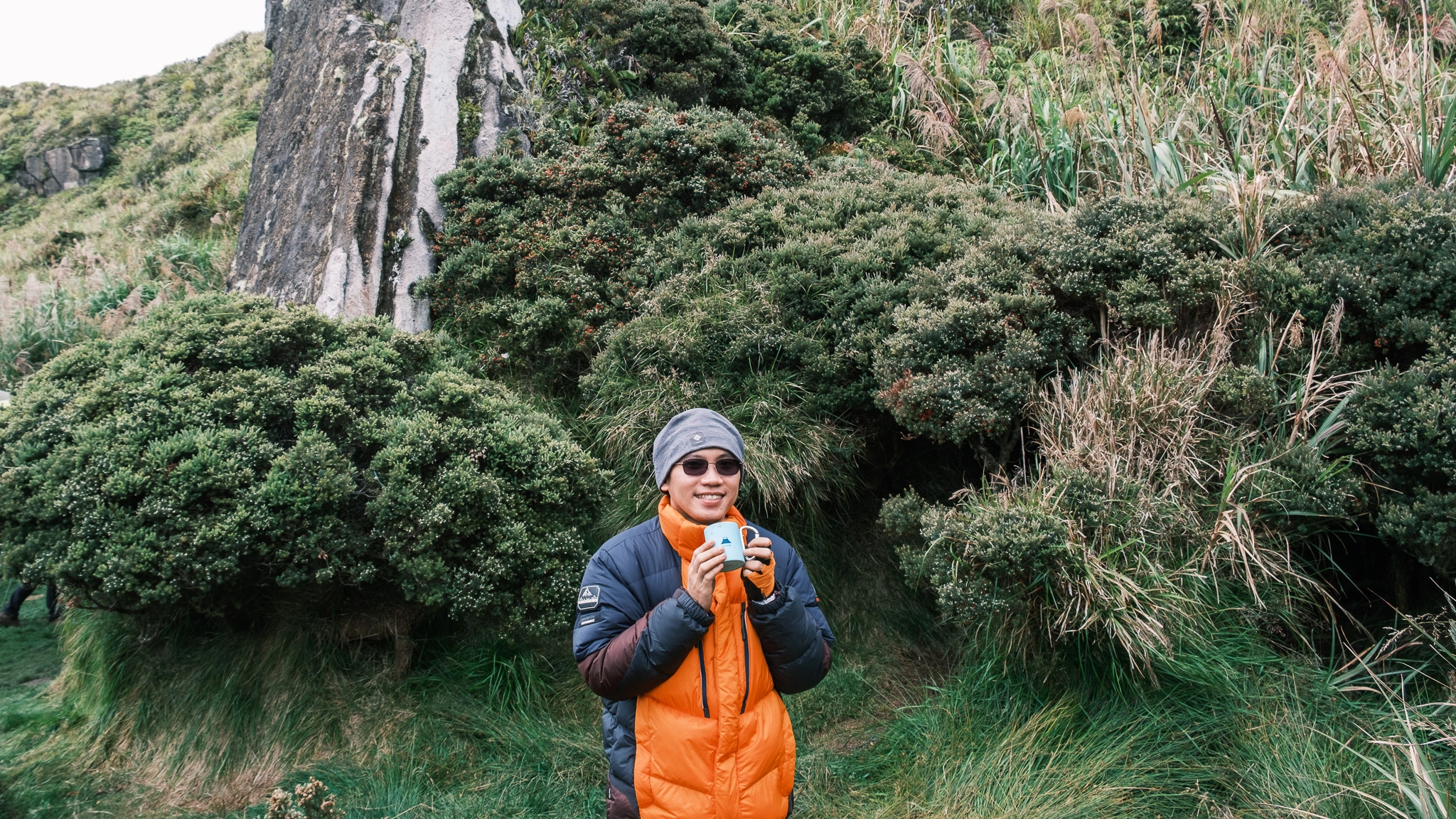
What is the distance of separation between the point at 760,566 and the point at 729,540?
13 cm

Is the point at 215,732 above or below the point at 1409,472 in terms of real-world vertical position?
below

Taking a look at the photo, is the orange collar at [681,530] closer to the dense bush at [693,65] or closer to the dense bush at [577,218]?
the dense bush at [577,218]

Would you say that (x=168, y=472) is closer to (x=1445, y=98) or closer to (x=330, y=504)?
(x=330, y=504)

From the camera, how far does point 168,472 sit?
12.8ft

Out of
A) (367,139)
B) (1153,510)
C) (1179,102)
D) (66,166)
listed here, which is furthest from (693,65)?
(66,166)

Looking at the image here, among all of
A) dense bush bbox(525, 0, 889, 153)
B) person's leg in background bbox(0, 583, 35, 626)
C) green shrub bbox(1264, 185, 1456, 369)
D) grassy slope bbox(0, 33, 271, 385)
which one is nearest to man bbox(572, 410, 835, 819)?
green shrub bbox(1264, 185, 1456, 369)

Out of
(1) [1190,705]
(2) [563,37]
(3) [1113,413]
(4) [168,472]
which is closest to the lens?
(1) [1190,705]

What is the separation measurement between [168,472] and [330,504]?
69cm

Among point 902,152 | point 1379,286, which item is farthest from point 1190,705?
point 902,152

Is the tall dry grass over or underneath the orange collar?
over

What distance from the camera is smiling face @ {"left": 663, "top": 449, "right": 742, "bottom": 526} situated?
2.63 m

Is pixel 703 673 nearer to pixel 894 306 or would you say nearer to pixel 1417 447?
pixel 894 306

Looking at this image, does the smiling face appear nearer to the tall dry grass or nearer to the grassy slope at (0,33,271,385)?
the tall dry grass

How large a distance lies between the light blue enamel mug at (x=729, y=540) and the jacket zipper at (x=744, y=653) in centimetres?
22
